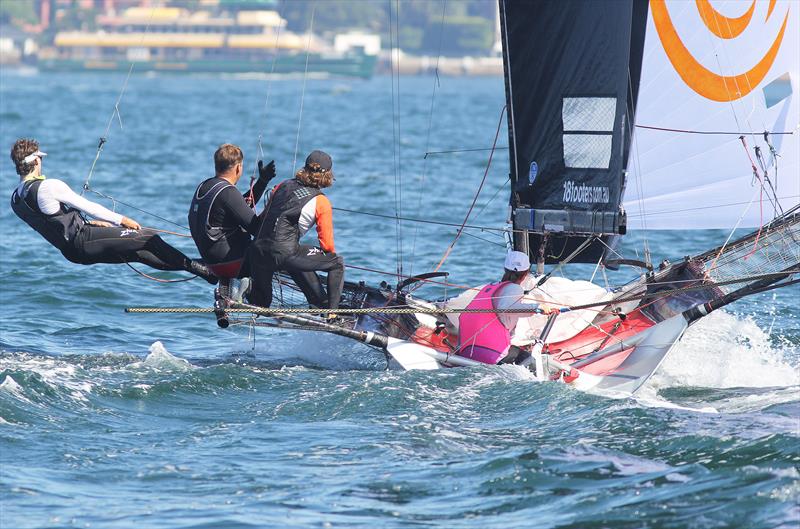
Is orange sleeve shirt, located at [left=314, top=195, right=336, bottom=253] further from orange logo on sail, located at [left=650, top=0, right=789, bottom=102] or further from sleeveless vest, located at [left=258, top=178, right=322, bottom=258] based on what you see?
orange logo on sail, located at [left=650, top=0, right=789, bottom=102]

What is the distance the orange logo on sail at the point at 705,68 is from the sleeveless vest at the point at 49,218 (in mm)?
4379

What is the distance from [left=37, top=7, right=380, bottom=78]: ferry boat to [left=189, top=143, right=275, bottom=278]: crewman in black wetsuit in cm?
9470

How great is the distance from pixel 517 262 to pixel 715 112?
7.12 feet

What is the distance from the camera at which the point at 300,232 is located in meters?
8.43

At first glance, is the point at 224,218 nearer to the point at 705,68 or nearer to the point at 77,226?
the point at 77,226

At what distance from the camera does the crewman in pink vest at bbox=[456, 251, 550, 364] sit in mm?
8438

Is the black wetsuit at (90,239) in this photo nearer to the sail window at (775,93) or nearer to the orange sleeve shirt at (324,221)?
the orange sleeve shirt at (324,221)

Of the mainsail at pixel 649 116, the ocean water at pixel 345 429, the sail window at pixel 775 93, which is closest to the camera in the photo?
the ocean water at pixel 345 429

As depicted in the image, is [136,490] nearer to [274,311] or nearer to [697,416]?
[274,311]

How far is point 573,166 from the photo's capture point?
372 inches

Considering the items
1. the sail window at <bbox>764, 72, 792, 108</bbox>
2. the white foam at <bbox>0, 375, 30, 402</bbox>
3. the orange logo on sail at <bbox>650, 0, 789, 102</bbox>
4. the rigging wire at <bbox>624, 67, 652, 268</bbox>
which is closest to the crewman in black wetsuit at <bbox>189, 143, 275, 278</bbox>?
the white foam at <bbox>0, 375, 30, 402</bbox>

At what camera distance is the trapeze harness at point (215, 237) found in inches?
335

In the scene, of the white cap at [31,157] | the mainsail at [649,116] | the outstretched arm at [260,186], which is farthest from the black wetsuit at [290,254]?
the mainsail at [649,116]

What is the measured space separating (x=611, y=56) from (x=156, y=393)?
3.92 meters
